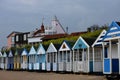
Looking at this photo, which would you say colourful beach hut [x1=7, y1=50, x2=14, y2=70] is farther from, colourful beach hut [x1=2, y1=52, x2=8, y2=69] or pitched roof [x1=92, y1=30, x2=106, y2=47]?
pitched roof [x1=92, y1=30, x2=106, y2=47]

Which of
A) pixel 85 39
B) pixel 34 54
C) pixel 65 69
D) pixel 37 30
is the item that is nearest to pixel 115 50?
pixel 85 39

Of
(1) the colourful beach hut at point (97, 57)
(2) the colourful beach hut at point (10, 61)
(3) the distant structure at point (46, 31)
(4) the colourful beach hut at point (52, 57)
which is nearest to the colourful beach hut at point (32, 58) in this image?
(4) the colourful beach hut at point (52, 57)

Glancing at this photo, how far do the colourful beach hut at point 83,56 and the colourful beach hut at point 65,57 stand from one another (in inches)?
43.7

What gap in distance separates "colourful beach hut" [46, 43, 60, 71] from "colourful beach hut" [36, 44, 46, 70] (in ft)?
3.80

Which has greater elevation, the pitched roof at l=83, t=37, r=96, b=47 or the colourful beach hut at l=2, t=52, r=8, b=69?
the pitched roof at l=83, t=37, r=96, b=47

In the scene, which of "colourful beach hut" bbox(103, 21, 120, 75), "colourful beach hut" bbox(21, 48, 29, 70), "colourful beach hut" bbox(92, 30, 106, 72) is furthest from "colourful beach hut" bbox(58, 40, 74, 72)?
"colourful beach hut" bbox(21, 48, 29, 70)

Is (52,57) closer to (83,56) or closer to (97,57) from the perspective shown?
(83,56)

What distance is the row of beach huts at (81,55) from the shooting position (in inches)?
1048

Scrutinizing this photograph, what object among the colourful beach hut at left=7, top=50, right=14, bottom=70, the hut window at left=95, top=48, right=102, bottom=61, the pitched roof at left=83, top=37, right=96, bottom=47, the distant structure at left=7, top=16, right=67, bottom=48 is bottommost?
the colourful beach hut at left=7, top=50, right=14, bottom=70

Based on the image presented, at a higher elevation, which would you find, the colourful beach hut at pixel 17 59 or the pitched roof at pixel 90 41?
the pitched roof at pixel 90 41

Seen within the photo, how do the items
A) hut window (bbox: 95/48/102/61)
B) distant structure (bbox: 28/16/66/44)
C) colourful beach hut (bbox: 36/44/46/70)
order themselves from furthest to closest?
distant structure (bbox: 28/16/66/44)
colourful beach hut (bbox: 36/44/46/70)
hut window (bbox: 95/48/102/61)

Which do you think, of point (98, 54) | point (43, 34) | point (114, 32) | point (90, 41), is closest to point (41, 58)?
point (90, 41)

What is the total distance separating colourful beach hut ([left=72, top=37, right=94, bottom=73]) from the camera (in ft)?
109

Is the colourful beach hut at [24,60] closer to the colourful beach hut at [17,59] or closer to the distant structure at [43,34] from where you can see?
the colourful beach hut at [17,59]
